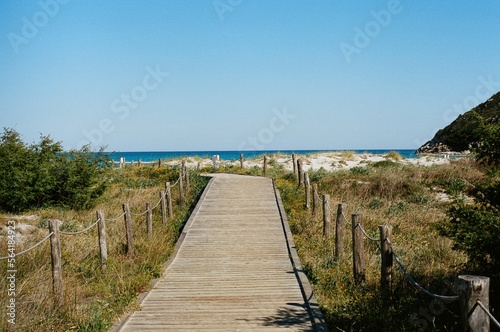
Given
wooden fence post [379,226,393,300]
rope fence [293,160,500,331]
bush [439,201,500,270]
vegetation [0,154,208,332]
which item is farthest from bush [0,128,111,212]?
bush [439,201,500,270]

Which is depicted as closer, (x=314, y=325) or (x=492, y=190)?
(x=492, y=190)

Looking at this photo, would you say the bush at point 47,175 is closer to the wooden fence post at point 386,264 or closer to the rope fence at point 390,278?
the rope fence at point 390,278

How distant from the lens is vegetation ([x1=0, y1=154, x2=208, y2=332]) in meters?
6.41

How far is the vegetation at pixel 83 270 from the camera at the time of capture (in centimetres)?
641

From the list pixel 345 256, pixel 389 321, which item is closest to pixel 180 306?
pixel 389 321

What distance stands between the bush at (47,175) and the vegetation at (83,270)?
14.8 inches

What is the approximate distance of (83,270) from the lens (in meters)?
9.13

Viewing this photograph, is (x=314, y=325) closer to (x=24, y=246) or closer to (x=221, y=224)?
(x=24, y=246)

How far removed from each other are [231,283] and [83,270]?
3.08 metres

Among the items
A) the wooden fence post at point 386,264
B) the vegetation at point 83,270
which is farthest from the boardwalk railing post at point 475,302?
the vegetation at point 83,270

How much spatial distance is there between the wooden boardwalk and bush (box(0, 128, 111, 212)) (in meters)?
5.59

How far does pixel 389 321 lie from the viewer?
6418 millimetres

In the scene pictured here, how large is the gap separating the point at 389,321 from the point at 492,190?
2.38 m

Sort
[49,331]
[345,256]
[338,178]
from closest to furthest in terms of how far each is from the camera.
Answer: [49,331] → [345,256] → [338,178]
